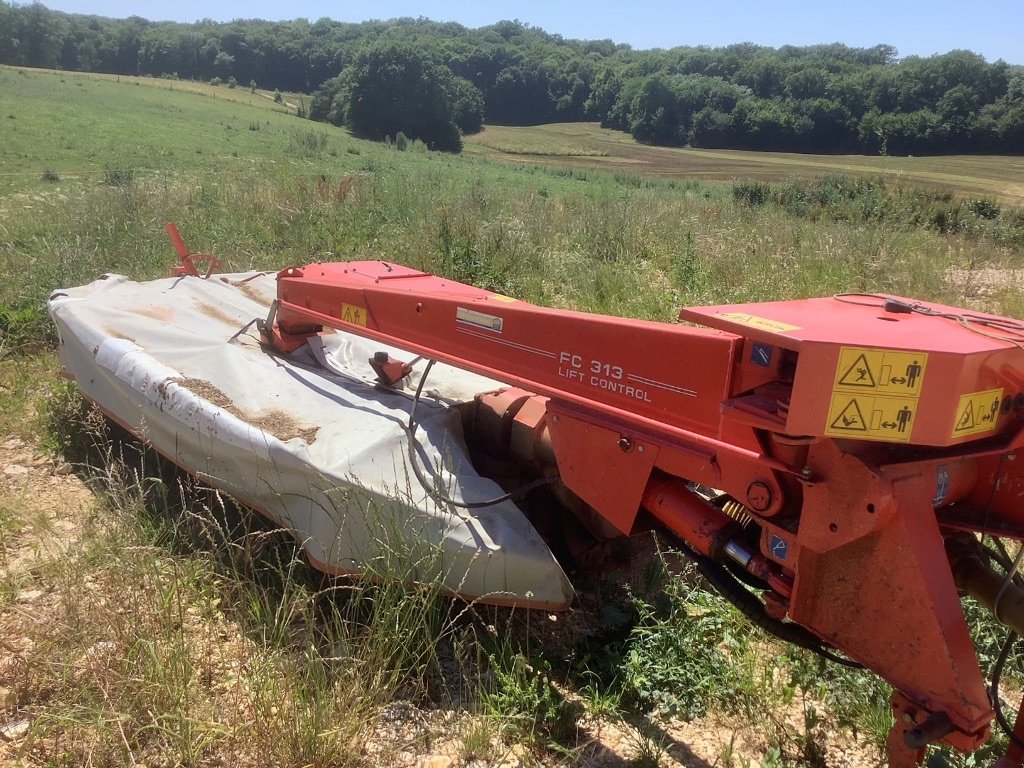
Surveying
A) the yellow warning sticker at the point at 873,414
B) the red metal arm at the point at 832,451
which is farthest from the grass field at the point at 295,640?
the yellow warning sticker at the point at 873,414

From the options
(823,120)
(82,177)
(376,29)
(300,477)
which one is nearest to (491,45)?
(376,29)

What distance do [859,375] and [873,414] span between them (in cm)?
10

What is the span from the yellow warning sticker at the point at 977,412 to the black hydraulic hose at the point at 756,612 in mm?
753

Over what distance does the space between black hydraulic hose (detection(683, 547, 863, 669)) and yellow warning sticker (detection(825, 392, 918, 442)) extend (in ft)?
2.52

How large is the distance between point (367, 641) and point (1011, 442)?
1912mm

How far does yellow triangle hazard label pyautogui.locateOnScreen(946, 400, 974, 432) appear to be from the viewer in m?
1.79

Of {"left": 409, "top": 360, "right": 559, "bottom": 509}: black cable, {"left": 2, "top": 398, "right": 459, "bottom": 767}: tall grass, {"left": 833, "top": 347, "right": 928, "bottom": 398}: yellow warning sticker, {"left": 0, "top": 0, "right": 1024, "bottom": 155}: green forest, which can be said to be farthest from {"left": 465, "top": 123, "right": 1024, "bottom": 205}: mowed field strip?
{"left": 2, "top": 398, "right": 459, "bottom": 767}: tall grass

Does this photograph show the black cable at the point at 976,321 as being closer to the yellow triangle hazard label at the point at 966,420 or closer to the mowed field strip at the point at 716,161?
the yellow triangle hazard label at the point at 966,420

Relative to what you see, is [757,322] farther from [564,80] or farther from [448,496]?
[564,80]

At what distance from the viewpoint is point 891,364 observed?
175cm

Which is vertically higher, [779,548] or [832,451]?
[832,451]

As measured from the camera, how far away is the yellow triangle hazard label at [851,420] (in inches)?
70.1

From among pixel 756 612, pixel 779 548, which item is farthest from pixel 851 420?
pixel 756 612

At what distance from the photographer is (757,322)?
6.43 ft
